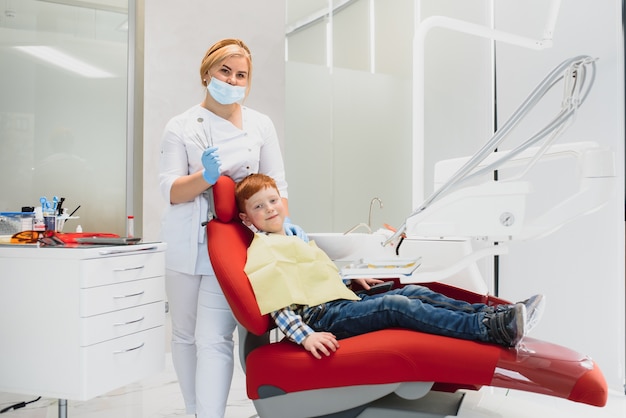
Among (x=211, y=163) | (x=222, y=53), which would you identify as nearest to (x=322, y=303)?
(x=211, y=163)

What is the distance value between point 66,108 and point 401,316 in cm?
239

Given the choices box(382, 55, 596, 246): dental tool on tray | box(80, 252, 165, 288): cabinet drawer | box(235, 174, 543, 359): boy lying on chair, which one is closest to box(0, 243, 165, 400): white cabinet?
box(80, 252, 165, 288): cabinet drawer

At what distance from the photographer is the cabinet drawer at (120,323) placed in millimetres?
1744

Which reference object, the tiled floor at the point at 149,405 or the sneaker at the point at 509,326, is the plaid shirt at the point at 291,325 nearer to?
the sneaker at the point at 509,326

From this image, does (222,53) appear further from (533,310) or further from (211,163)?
(533,310)

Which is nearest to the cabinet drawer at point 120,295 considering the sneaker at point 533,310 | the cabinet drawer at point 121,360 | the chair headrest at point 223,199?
the cabinet drawer at point 121,360

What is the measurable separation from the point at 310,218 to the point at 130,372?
213 centimetres

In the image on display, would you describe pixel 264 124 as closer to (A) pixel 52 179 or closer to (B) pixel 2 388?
(B) pixel 2 388

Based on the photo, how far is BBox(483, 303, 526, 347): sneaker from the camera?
55.6 inches

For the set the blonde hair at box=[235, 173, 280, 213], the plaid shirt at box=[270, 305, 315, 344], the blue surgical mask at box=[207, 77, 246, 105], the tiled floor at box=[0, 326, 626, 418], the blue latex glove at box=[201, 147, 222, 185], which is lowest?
the tiled floor at box=[0, 326, 626, 418]

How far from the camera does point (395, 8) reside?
3.70 m

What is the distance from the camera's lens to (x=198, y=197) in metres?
1.97

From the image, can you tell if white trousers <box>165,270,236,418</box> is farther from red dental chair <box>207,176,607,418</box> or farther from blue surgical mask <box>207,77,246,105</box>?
blue surgical mask <box>207,77,246,105</box>

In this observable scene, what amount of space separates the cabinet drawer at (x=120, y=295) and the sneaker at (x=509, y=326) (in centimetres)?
115
